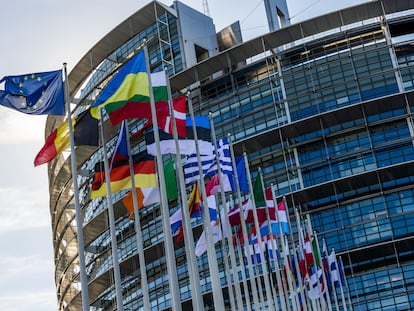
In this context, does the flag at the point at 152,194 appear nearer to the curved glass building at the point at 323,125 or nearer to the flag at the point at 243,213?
the flag at the point at 243,213

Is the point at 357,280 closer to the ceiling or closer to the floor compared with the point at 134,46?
closer to the floor

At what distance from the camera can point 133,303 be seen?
64062mm

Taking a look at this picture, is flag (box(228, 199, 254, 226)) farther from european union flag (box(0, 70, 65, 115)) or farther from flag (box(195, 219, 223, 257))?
european union flag (box(0, 70, 65, 115))

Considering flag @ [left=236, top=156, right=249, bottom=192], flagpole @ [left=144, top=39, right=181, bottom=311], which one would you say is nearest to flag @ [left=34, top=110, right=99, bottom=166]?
flagpole @ [left=144, top=39, right=181, bottom=311]

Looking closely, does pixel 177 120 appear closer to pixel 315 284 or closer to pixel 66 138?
pixel 66 138

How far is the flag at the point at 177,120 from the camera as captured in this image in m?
24.3

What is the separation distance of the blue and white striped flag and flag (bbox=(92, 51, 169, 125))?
416 centimetres

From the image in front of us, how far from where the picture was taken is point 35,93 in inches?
867

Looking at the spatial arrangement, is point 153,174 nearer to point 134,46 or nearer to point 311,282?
point 311,282

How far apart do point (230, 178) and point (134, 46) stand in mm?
37831

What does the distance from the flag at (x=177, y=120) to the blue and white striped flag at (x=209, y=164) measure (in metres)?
1.91

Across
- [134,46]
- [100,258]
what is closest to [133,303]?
[100,258]

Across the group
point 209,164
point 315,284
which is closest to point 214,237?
point 209,164

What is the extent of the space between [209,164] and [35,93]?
8.61 metres
